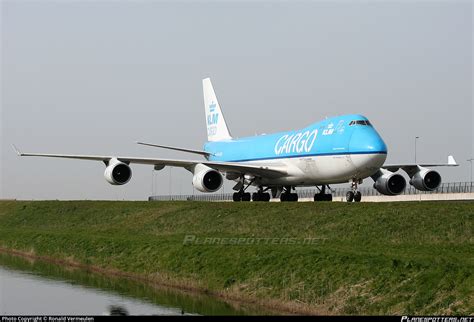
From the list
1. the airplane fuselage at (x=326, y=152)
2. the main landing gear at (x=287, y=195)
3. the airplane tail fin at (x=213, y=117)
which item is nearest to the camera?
the airplane fuselage at (x=326, y=152)

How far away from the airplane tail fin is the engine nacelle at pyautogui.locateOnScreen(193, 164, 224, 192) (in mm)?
17071

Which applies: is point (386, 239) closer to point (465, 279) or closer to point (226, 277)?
point (226, 277)

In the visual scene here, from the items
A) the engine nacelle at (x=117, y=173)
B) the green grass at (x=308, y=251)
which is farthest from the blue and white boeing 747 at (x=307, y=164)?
the green grass at (x=308, y=251)

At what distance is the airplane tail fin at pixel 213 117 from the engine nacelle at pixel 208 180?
672 inches

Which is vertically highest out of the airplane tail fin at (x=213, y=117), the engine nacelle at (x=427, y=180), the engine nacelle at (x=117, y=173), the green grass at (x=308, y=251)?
the airplane tail fin at (x=213, y=117)

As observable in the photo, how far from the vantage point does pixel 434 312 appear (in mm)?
19078

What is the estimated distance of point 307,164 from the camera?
43125 mm

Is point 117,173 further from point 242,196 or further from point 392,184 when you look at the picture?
point 392,184

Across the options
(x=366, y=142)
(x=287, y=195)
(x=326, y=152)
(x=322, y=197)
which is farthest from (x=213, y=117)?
(x=366, y=142)

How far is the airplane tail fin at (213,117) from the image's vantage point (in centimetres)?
6375

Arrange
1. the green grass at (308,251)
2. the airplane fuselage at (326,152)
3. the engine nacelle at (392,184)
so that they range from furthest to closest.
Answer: the engine nacelle at (392,184) → the airplane fuselage at (326,152) → the green grass at (308,251)

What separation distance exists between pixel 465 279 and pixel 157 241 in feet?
59.4

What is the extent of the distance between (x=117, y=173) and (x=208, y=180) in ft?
18.2

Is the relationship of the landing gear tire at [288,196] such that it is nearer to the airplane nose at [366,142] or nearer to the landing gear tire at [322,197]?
the landing gear tire at [322,197]
